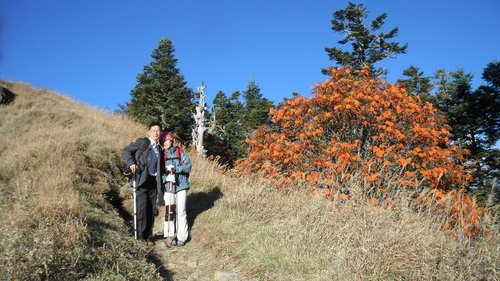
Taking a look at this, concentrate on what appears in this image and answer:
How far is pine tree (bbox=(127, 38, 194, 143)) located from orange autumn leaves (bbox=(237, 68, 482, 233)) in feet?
68.1

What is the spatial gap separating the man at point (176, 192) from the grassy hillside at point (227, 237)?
9.0 inches

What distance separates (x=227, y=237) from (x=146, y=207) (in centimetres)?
142

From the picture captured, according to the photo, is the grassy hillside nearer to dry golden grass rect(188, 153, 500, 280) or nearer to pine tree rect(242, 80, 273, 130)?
dry golden grass rect(188, 153, 500, 280)

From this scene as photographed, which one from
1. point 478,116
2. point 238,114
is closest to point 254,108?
point 238,114

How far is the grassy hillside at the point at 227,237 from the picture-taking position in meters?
4.08

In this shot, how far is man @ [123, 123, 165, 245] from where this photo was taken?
6.36 metres

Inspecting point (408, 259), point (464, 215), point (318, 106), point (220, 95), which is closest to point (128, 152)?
point (408, 259)

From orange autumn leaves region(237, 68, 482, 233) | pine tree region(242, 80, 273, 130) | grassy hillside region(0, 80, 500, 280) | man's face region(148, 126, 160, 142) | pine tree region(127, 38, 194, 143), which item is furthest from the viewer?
pine tree region(242, 80, 273, 130)

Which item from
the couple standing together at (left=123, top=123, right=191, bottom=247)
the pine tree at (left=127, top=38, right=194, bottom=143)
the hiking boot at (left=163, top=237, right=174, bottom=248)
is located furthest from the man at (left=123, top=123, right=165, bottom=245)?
the pine tree at (left=127, top=38, right=194, bottom=143)

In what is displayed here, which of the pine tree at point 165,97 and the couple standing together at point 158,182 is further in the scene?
the pine tree at point 165,97

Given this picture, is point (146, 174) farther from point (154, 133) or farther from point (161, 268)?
point (161, 268)

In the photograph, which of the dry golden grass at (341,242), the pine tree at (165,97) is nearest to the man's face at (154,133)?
the dry golden grass at (341,242)

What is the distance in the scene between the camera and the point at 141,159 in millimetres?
6410

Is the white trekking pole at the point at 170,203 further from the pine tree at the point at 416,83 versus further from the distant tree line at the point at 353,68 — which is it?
the pine tree at the point at 416,83
